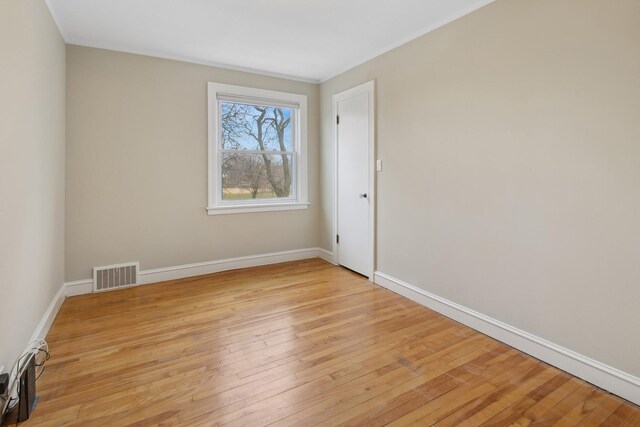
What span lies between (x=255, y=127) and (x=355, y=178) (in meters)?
1.44

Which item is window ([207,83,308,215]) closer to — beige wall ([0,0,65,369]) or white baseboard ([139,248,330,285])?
white baseboard ([139,248,330,285])

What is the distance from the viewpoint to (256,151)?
165 inches

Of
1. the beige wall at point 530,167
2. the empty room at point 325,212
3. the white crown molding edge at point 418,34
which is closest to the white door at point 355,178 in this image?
the empty room at point 325,212

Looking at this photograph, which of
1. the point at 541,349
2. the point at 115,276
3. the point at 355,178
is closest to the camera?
the point at 541,349

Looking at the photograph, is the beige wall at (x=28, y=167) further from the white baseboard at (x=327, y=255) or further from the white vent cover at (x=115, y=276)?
the white baseboard at (x=327, y=255)

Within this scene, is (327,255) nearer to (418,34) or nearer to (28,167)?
(418,34)

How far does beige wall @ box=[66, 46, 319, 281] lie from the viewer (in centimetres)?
323

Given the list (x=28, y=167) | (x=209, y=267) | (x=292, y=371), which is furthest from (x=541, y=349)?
(x=28, y=167)

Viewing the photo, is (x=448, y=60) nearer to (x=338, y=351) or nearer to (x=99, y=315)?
(x=338, y=351)

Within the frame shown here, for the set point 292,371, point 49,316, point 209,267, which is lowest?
point 292,371

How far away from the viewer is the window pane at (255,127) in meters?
4.05

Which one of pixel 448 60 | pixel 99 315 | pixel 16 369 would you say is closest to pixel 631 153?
pixel 448 60

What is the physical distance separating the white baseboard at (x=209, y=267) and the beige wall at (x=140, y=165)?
74 mm

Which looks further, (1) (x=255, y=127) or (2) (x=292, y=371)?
(1) (x=255, y=127)
